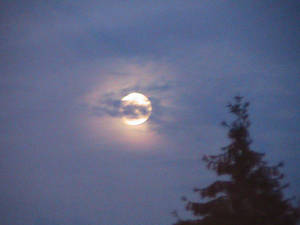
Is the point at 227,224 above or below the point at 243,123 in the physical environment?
below

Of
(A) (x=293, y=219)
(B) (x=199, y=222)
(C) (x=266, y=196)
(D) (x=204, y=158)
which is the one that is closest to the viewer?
(A) (x=293, y=219)

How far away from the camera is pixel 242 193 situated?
873 centimetres

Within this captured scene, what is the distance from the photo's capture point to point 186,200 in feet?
31.5

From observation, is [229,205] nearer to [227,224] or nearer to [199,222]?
[227,224]

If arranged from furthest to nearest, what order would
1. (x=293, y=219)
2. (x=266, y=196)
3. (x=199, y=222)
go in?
(x=199, y=222) → (x=266, y=196) → (x=293, y=219)

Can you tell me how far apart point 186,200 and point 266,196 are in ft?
8.46

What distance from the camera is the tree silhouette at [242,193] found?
8141mm

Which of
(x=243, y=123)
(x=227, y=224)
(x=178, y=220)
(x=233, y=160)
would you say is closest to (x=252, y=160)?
(x=233, y=160)

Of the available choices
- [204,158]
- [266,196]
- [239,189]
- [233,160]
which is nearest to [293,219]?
[266,196]

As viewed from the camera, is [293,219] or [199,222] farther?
[199,222]

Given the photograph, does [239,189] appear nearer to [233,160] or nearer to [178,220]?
[233,160]

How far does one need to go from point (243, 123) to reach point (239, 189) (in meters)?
2.41

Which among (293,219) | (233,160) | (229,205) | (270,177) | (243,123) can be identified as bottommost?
(293,219)

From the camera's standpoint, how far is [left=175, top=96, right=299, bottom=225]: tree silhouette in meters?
8.14
